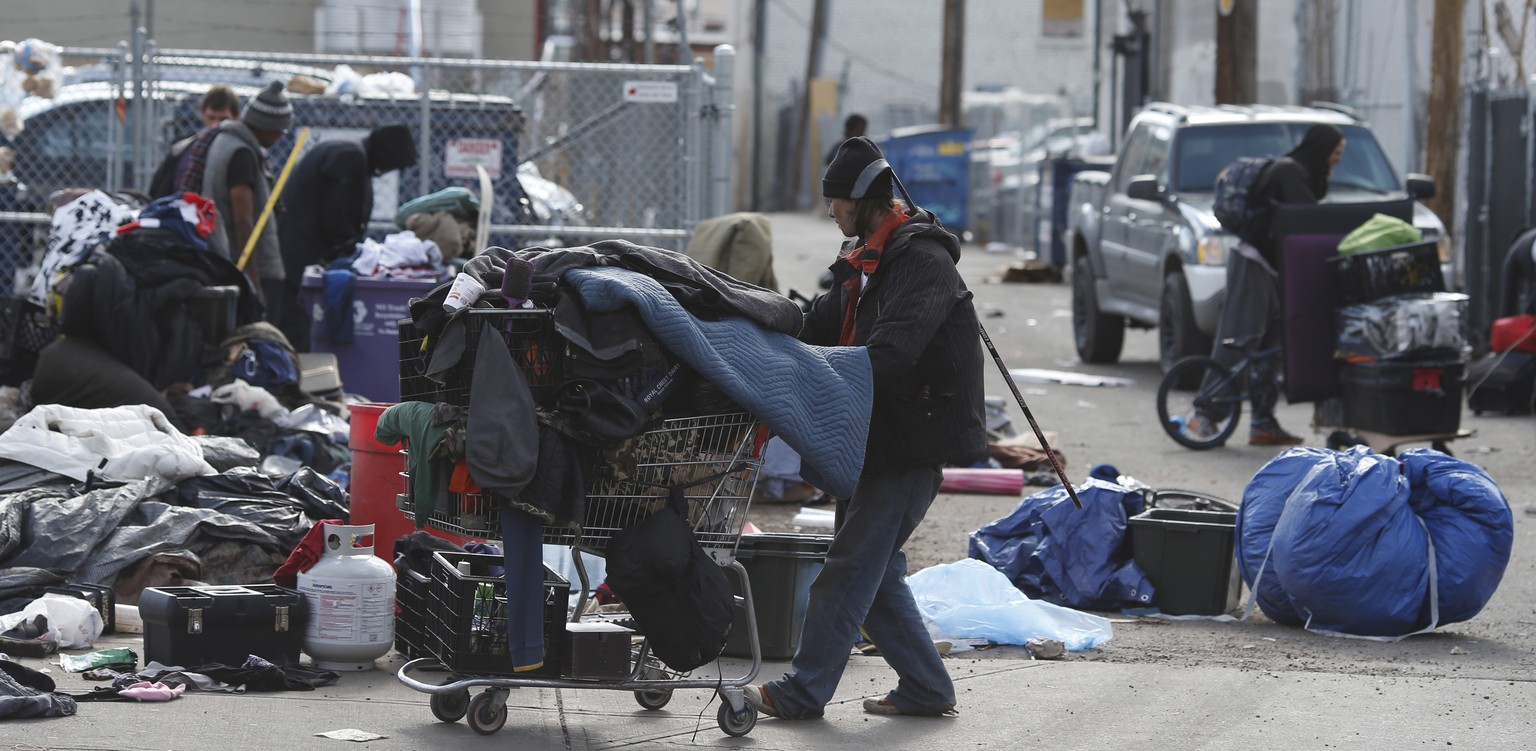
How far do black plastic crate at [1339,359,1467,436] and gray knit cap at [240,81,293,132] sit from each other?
20.4ft

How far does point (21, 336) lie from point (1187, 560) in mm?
5771

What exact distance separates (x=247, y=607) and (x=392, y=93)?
898 cm

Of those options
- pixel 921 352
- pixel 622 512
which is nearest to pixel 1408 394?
pixel 921 352

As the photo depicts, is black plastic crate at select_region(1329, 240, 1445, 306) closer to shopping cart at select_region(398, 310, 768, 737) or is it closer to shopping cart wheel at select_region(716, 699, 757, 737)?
shopping cart at select_region(398, 310, 768, 737)

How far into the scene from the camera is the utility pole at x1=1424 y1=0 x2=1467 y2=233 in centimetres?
1719

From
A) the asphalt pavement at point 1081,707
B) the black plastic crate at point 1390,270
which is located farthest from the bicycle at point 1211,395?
the asphalt pavement at point 1081,707

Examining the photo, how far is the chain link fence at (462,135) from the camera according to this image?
41.5 ft

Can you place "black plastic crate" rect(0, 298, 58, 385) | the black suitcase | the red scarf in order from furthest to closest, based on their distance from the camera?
the black suitcase, "black plastic crate" rect(0, 298, 58, 385), the red scarf

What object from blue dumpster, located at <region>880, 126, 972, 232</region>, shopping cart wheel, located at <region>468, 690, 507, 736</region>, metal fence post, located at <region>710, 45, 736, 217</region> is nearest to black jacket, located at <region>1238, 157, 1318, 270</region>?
metal fence post, located at <region>710, 45, 736, 217</region>

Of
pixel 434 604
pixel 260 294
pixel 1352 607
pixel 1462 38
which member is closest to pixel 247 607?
pixel 434 604

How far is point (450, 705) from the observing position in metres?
5.45

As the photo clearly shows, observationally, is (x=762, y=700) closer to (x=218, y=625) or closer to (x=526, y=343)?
(x=526, y=343)

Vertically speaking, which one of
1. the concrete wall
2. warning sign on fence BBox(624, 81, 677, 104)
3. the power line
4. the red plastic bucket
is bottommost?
the red plastic bucket

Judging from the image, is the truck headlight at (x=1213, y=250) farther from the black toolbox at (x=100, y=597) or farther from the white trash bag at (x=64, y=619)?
the white trash bag at (x=64, y=619)
